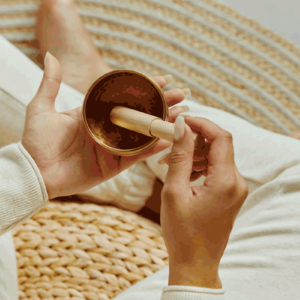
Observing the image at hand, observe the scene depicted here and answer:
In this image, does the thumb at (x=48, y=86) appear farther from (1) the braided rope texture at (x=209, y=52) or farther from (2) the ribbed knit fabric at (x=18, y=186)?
(1) the braided rope texture at (x=209, y=52)

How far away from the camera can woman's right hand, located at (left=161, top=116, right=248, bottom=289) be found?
0.32 metres

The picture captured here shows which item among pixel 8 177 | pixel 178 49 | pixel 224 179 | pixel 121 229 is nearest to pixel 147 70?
pixel 178 49

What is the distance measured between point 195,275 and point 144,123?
0.18 metres

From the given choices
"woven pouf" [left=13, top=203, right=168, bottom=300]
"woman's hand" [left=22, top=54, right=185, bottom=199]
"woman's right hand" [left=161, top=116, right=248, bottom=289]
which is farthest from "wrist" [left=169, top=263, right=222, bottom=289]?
"woven pouf" [left=13, top=203, right=168, bottom=300]

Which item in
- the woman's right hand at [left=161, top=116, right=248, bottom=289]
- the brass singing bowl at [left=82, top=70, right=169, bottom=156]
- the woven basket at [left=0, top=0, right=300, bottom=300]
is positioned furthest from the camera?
the woven basket at [left=0, top=0, right=300, bottom=300]

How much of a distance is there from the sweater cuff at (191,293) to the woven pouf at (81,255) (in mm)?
336

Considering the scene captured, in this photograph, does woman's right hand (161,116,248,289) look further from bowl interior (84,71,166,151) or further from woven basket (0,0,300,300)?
woven basket (0,0,300,300)

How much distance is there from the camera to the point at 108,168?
0.51 meters

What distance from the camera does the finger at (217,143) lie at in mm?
329

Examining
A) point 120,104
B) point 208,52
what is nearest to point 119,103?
point 120,104

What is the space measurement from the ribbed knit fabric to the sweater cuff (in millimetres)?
247

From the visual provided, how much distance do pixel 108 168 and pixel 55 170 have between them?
82 millimetres

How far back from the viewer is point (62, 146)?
1.64ft

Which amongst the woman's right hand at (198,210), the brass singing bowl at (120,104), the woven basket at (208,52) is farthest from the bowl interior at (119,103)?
the woven basket at (208,52)
